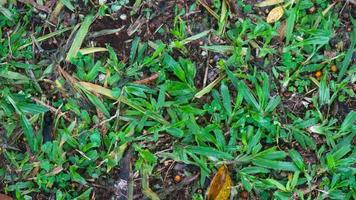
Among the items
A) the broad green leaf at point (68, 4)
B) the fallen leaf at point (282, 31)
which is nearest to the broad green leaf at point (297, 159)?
the fallen leaf at point (282, 31)

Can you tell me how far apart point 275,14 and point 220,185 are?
2.68ft

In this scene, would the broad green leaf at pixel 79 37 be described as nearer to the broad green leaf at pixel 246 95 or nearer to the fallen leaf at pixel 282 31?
the broad green leaf at pixel 246 95

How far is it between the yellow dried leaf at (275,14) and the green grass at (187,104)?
0.03 meters

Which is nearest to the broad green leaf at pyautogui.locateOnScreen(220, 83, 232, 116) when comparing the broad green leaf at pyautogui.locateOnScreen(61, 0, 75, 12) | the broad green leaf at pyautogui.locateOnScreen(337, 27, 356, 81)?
the broad green leaf at pyautogui.locateOnScreen(337, 27, 356, 81)

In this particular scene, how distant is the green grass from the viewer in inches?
104

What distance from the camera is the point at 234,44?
2721mm

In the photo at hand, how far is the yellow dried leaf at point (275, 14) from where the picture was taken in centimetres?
273

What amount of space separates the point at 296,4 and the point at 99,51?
926mm

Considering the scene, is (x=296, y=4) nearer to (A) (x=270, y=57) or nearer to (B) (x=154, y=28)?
(A) (x=270, y=57)

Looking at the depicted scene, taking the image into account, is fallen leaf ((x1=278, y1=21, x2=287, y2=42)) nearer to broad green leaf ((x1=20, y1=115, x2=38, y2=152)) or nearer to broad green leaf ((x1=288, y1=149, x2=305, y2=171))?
broad green leaf ((x1=288, y1=149, x2=305, y2=171))

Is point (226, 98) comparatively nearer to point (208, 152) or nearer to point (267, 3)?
point (208, 152)

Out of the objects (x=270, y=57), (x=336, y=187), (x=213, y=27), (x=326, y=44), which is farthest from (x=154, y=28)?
(x=336, y=187)

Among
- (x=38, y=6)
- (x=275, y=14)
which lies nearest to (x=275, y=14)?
(x=275, y=14)

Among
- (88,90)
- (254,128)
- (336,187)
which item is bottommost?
(336,187)
